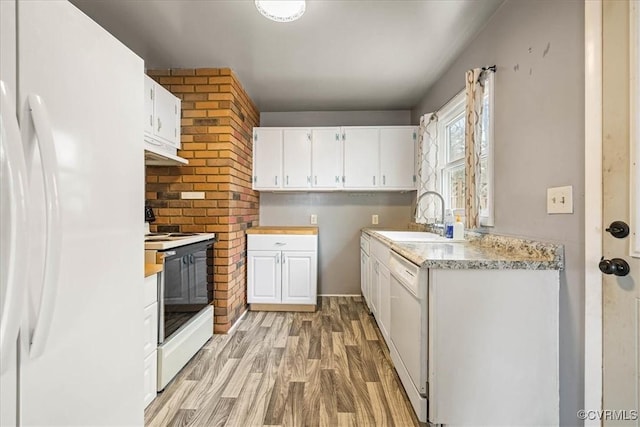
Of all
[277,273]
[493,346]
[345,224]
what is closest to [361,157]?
[345,224]

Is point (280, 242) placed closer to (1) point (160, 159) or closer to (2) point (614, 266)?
(1) point (160, 159)

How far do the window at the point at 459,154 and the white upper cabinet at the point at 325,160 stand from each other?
1.10 m

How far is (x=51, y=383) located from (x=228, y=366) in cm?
141

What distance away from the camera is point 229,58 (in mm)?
2350

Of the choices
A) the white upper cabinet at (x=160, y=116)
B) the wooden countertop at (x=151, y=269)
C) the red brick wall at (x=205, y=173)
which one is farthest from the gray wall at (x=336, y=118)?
the wooden countertop at (x=151, y=269)

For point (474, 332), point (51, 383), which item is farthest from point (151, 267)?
point (474, 332)

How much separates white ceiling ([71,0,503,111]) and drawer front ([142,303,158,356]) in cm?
183

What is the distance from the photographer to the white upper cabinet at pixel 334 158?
3279 millimetres

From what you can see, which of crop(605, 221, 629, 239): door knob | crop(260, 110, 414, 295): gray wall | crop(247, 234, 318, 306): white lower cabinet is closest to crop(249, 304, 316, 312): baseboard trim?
crop(247, 234, 318, 306): white lower cabinet

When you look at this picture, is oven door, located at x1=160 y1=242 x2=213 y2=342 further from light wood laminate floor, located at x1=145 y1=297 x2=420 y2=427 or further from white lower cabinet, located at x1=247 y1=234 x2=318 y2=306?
white lower cabinet, located at x1=247 y1=234 x2=318 y2=306

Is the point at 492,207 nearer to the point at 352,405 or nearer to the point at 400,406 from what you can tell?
the point at 400,406

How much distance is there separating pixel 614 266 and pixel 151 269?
209 centimetres

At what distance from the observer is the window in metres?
1.84

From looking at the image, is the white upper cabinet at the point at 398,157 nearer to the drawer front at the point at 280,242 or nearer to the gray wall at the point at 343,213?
the gray wall at the point at 343,213
